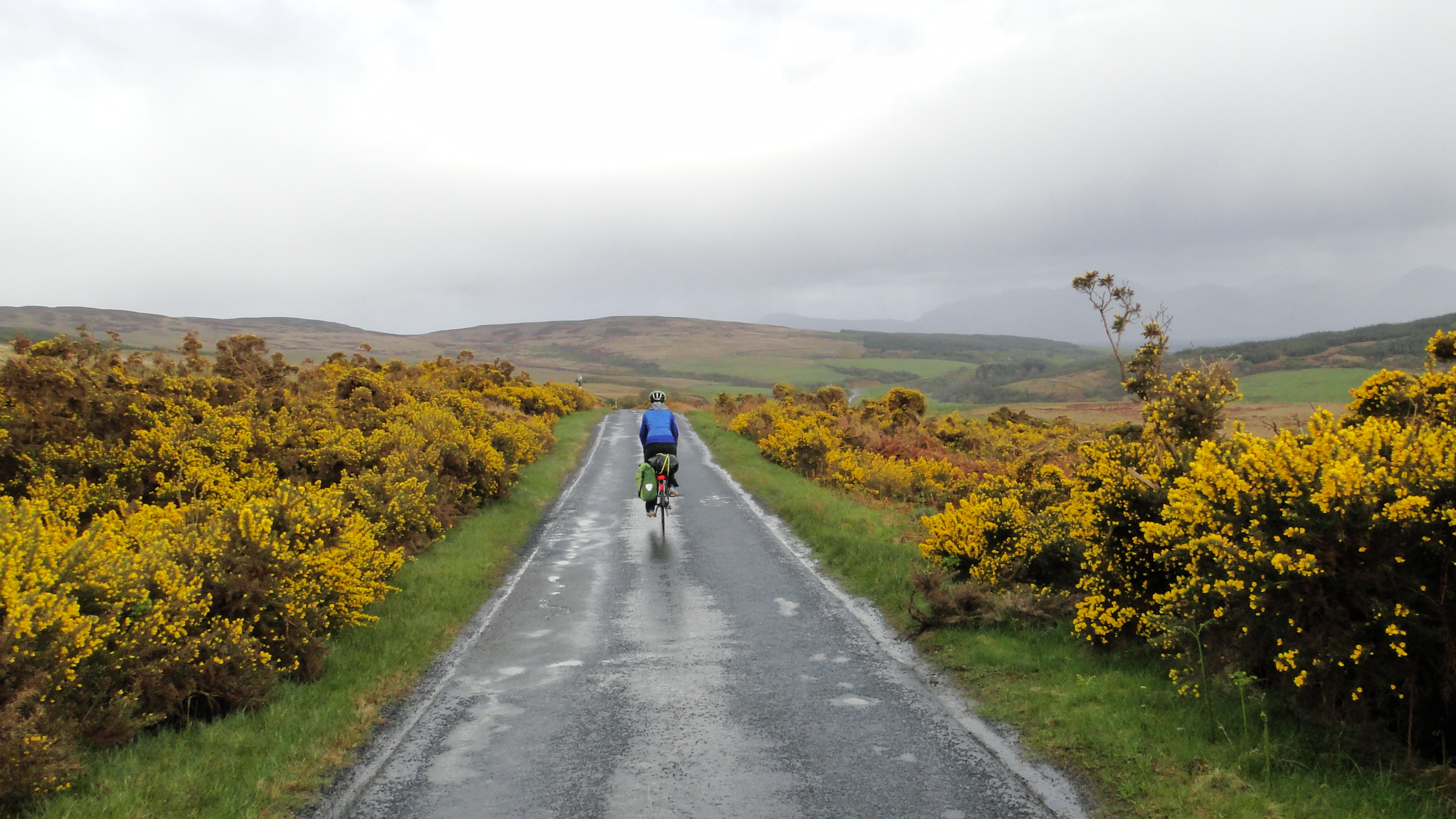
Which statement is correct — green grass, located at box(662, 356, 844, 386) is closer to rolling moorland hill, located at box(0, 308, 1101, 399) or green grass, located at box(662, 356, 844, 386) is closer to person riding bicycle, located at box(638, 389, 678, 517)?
rolling moorland hill, located at box(0, 308, 1101, 399)

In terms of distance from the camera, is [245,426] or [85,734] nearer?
[85,734]

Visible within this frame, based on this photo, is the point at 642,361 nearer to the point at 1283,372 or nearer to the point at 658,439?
the point at 1283,372

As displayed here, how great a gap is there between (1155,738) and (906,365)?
547ft

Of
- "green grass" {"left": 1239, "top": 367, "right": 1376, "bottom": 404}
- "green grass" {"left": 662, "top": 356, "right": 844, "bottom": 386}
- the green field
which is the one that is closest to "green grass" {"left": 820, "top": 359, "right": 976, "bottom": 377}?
the green field

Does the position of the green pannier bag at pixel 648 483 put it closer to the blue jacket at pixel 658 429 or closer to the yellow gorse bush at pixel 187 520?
the blue jacket at pixel 658 429

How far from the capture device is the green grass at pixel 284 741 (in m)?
4.82

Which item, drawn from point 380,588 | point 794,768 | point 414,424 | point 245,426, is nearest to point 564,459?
point 414,424

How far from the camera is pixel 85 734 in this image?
17.4ft

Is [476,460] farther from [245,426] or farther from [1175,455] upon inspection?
[1175,455]

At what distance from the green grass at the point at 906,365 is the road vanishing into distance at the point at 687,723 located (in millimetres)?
144954

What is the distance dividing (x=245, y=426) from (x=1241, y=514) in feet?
43.2

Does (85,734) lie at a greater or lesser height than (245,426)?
lesser

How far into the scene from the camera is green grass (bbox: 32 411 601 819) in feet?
15.8

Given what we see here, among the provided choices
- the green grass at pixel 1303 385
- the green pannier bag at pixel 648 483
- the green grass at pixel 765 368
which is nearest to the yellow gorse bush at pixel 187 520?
the green pannier bag at pixel 648 483
